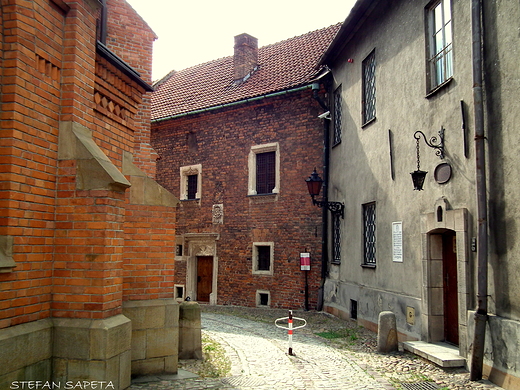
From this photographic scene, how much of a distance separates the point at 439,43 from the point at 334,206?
5977mm

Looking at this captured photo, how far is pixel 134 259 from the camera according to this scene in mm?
6539

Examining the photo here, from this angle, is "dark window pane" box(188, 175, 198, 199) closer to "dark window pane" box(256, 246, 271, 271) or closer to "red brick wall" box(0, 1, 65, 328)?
"dark window pane" box(256, 246, 271, 271)

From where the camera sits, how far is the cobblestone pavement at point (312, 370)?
6.33 m

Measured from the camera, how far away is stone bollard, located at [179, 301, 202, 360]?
24.6 ft

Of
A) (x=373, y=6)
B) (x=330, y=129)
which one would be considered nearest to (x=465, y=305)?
(x=373, y=6)

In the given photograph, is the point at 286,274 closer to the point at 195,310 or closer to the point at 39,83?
the point at 195,310

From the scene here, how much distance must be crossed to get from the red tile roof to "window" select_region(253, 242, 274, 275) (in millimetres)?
5036

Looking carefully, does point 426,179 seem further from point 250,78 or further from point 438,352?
point 250,78

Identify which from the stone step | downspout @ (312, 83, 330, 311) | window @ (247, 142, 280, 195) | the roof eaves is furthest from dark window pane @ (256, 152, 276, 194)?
the stone step

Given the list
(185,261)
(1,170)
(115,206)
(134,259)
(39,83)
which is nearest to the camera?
(1,170)

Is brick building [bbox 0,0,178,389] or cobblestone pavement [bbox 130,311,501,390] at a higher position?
brick building [bbox 0,0,178,389]

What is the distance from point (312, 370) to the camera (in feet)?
23.8

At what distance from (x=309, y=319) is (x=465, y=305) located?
641 cm

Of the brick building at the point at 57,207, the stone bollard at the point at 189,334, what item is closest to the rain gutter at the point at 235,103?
the stone bollard at the point at 189,334
